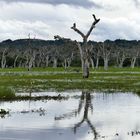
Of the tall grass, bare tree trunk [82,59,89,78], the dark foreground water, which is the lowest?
the dark foreground water

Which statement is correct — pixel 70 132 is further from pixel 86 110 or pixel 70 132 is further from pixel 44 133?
pixel 86 110

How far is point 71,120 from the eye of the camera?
78.8ft

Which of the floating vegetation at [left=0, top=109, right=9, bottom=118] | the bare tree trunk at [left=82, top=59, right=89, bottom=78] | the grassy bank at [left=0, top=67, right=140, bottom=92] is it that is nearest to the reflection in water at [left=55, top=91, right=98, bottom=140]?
the floating vegetation at [left=0, top=109, right=9, bottom=118]

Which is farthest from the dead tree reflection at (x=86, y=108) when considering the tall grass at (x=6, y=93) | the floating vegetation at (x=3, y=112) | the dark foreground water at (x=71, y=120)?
the tall grass at (x=6, y=93)

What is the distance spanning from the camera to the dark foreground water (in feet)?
64.1

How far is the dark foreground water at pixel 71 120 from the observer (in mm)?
19547

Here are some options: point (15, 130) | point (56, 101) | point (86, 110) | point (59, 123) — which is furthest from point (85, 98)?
point (15, 130)

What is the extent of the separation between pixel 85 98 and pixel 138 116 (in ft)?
36.9

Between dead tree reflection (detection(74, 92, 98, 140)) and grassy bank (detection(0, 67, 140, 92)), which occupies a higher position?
grassy bank (detection(0, 67, 140, 92))

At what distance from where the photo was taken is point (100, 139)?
18.6m

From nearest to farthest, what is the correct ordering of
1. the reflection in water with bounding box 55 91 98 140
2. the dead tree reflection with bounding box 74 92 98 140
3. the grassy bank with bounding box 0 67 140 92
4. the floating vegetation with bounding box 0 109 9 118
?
the dead tree reflection with bounding box 74 92 98 140, the reflection in water with bounding box 55 91 98 140, the floating vegetation with bounding box 0 109 9 118, the grassy bank with bounding box 0 67 140 92

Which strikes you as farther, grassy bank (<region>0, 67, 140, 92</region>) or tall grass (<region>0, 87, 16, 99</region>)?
grassy bank (<region>0, 67, 140, 92</region>)

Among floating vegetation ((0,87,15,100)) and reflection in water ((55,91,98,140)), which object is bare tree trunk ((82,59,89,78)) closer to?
reflection in water ((55,91,98,140))

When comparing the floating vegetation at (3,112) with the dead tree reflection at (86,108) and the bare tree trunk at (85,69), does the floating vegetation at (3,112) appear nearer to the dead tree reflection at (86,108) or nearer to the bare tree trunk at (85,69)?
the dead tree reflection at (86,108)
